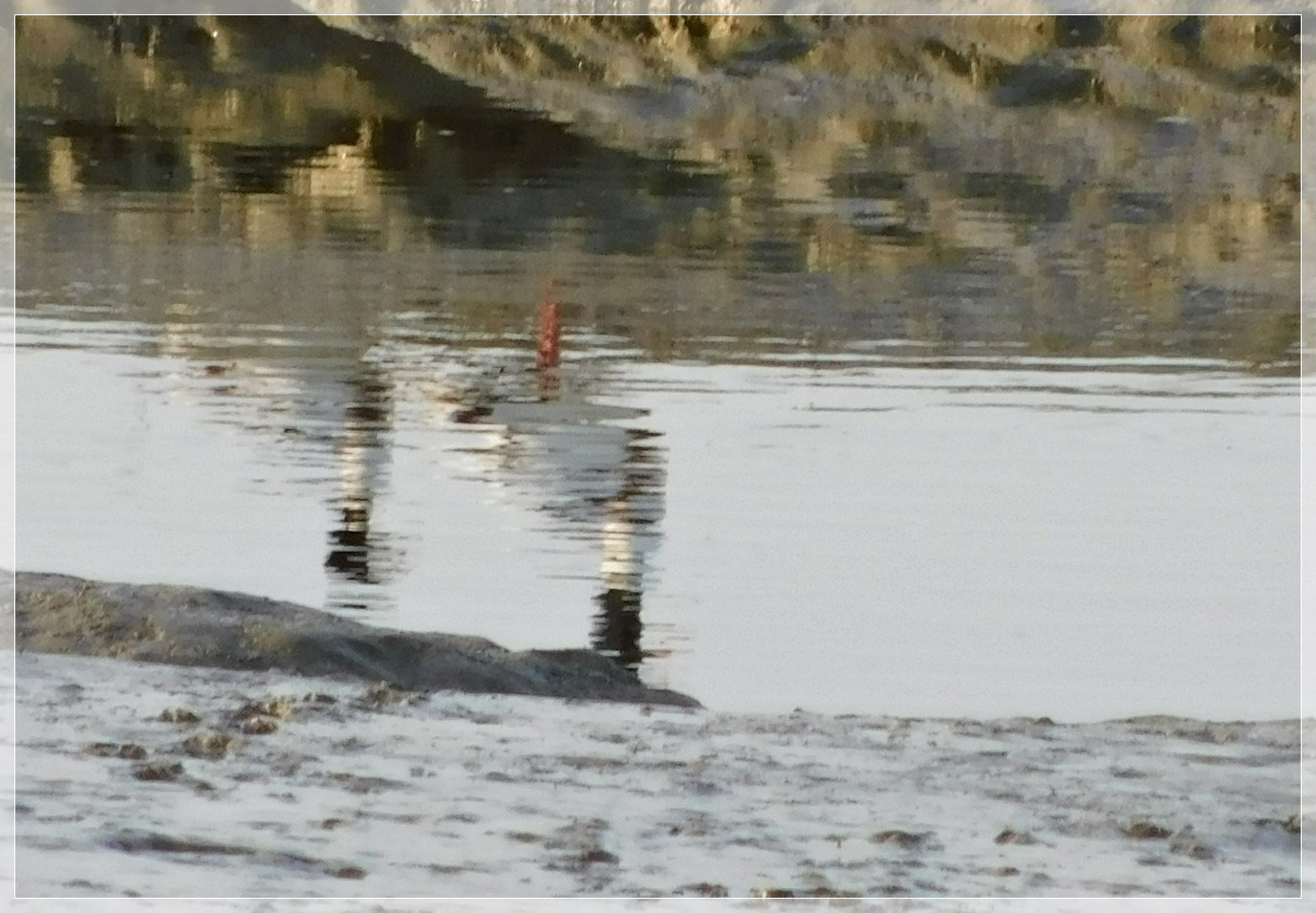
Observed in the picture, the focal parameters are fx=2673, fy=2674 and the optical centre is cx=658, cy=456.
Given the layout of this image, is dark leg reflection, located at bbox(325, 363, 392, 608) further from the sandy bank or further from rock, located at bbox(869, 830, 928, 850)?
rock, located at bbox(869, 830, 928, 850)

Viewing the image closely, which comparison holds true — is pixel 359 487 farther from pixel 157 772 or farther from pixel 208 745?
pixel 157 772

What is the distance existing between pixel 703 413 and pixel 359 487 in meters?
1.92

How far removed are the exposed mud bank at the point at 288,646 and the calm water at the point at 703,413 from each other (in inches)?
13.2

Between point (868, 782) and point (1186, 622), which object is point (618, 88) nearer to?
point (1186, 622)

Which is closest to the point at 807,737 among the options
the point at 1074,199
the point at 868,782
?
the point at 868,782

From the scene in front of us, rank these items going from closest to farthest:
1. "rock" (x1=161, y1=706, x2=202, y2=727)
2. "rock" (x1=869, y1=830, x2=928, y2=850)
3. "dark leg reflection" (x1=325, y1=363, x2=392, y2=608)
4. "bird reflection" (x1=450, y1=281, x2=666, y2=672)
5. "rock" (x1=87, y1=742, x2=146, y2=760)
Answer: "rock" (x1=869, y1=830, x2=928, y2=850)
"rock" (x1=87, y1=742, x2=146, y2=760)
"rock" (x1=161, y1=706, x2=202, y2=727)
"bird reflection" (x1=450, y1=281, x2=666, y2=672)
"dark leg reflection" (x1=325, y1=363, x2=392, y2=608)

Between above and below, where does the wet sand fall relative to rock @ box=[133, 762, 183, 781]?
below

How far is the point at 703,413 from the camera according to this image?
37.0 ft

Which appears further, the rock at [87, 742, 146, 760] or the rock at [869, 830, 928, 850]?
the rock at [87, 742, 146, 760]

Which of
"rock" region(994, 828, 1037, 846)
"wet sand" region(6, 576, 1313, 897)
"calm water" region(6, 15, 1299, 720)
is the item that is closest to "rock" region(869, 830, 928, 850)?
"wet sand" region(6, 576, 1313, 897)

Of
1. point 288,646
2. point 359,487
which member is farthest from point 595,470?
point 288,646

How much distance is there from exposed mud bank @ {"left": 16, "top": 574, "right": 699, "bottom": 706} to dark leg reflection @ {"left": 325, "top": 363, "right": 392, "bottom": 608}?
32.6 inches

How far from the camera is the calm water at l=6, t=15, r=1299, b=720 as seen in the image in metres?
8.35

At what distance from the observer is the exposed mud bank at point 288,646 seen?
7496mm
